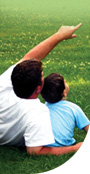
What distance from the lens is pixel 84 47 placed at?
136 inches

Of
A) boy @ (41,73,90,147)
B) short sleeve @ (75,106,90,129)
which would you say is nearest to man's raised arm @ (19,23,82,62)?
boy @ (41,73,90,147)

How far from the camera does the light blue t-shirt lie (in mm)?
1404

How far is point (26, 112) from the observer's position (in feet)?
4.31

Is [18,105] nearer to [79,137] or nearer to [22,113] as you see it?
[22,113]

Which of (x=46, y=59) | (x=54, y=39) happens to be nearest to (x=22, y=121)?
(x=54, y=39)

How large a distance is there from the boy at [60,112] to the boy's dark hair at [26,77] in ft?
0.44

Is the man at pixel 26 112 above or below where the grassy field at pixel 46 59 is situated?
above

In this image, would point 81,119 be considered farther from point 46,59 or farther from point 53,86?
point 46,59

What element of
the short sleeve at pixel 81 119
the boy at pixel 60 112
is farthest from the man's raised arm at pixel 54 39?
the short sleeve at pixel 81 119

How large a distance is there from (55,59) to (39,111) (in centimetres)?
169

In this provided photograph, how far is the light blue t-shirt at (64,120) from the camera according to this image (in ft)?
4.61

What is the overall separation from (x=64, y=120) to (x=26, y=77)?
0.28 metres


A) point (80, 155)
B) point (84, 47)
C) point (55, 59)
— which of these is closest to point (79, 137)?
point (80, 155)

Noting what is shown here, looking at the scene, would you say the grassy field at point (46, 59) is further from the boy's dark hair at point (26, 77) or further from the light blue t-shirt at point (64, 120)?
the boy's dark hair at point (26, 77)
